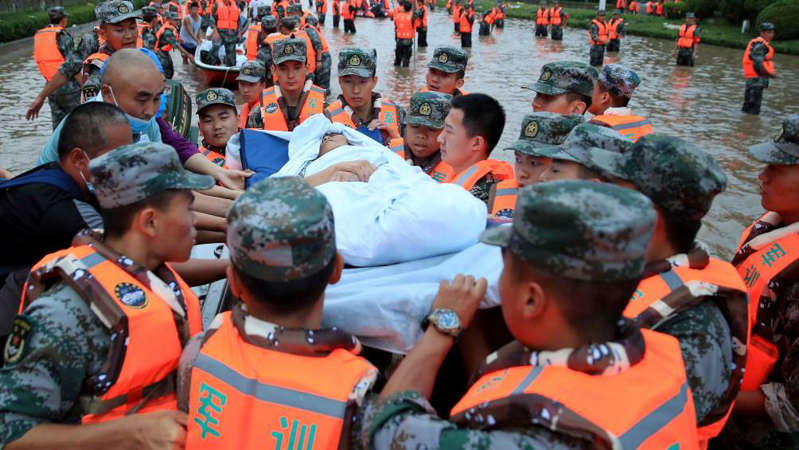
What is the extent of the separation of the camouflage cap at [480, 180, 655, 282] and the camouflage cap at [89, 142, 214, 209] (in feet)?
3.97

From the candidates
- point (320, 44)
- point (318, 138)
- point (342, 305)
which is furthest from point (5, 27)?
point (342, 305)

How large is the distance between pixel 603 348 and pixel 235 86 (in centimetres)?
1326

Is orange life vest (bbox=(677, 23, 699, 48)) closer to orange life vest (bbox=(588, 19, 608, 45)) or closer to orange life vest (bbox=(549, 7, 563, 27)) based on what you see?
orange life vest (bbox=(588, 19, 608, 45))

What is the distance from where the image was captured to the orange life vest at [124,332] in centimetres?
178

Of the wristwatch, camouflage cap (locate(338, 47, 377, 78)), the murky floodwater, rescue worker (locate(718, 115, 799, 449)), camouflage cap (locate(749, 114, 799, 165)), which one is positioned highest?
camouflage cap (locate(338, 47, 377, 78))

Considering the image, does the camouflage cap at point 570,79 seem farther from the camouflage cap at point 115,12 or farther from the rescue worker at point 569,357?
the camouflage cap at point 115,12

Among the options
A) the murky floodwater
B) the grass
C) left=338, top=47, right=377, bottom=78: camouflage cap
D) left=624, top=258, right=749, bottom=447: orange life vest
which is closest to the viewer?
left=624, top=258, right=749, bottom=447: orange life vest

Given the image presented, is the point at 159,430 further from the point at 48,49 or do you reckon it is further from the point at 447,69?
the point at 48,49

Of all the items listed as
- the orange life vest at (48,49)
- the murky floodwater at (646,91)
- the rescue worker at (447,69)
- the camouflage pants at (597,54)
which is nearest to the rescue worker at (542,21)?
the murky floodwater at (646,91)

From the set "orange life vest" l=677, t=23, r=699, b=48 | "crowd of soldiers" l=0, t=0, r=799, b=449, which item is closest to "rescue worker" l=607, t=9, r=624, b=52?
"orange life vest" l=677, t=23, r=699, b=48

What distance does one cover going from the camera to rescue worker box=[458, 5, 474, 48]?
906 inches

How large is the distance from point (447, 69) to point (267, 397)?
496 centimetres

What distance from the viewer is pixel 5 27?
19.7 metres

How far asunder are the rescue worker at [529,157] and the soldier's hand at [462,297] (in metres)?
1.58
